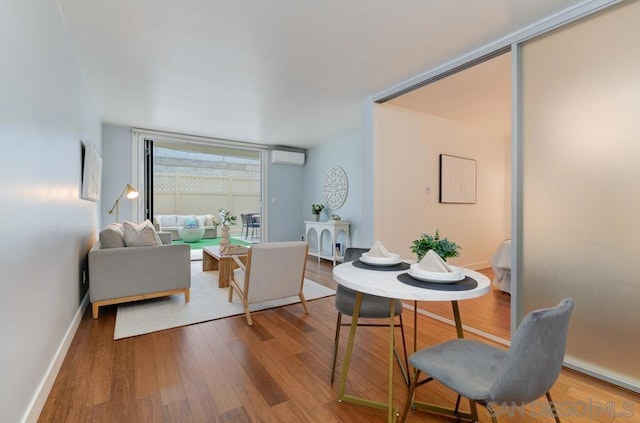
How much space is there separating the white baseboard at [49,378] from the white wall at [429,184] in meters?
2.83

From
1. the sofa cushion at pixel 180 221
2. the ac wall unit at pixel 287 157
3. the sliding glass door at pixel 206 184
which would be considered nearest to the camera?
the ac wall unit at pixel 287 157

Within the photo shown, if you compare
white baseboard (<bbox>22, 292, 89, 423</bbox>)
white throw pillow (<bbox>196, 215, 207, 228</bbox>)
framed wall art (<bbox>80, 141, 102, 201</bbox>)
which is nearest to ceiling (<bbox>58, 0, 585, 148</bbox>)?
framed wall art (<bbox>80, 141, 102, 201</bbox>)

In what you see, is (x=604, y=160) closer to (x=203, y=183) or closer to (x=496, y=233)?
(x=496, y=233)

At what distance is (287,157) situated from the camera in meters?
6.03

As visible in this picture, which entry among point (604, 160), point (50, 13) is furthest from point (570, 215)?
Result: point (50, 13)

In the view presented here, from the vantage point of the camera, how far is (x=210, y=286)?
365 cm

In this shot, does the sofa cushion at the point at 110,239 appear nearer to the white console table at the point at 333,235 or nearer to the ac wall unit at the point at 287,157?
the white console table at the point at 333,235

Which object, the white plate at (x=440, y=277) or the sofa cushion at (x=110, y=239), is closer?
the white plate at (x=440, y=277)

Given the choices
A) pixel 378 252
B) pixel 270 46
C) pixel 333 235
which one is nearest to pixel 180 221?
pixel 333 235

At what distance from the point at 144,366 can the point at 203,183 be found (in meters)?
7.72

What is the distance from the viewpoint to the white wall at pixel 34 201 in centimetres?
115

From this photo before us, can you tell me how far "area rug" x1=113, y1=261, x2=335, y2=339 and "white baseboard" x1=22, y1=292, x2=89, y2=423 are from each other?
288 millimetres

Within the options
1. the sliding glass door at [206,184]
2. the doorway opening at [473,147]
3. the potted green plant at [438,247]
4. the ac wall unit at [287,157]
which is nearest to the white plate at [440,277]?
the potted green plant at [438,247]

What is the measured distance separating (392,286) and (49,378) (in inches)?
78.1
